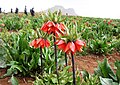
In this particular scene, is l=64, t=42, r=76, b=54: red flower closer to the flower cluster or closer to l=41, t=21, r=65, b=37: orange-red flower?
the flower cluster

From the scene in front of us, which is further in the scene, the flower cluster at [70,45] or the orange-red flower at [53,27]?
the orange-red flower at [53,27]

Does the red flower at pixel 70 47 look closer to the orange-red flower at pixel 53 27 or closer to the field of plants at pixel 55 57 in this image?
the field of plants at pixel 55 57

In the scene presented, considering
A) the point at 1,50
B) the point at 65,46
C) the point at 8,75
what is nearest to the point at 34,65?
the point at 8,75

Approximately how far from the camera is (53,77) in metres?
3.84

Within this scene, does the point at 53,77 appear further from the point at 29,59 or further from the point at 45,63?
the point at 29,59

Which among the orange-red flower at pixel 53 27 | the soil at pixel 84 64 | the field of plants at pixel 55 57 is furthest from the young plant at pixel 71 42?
the soil at pixel 84 64

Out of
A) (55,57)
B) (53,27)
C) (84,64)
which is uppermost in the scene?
(53,27)

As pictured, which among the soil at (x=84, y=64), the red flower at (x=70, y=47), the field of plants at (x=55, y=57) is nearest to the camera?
the red flower at (x=70, y=47)

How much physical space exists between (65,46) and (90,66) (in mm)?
3497

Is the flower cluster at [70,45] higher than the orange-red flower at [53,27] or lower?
lower

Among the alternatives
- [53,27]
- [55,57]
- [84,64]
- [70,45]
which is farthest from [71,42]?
[84,64]

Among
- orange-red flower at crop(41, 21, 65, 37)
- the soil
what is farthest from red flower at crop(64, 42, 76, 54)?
the soil

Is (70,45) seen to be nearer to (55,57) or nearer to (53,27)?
(53,27)

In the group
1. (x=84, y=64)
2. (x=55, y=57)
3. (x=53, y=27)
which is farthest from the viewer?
(x=84, y=64)
